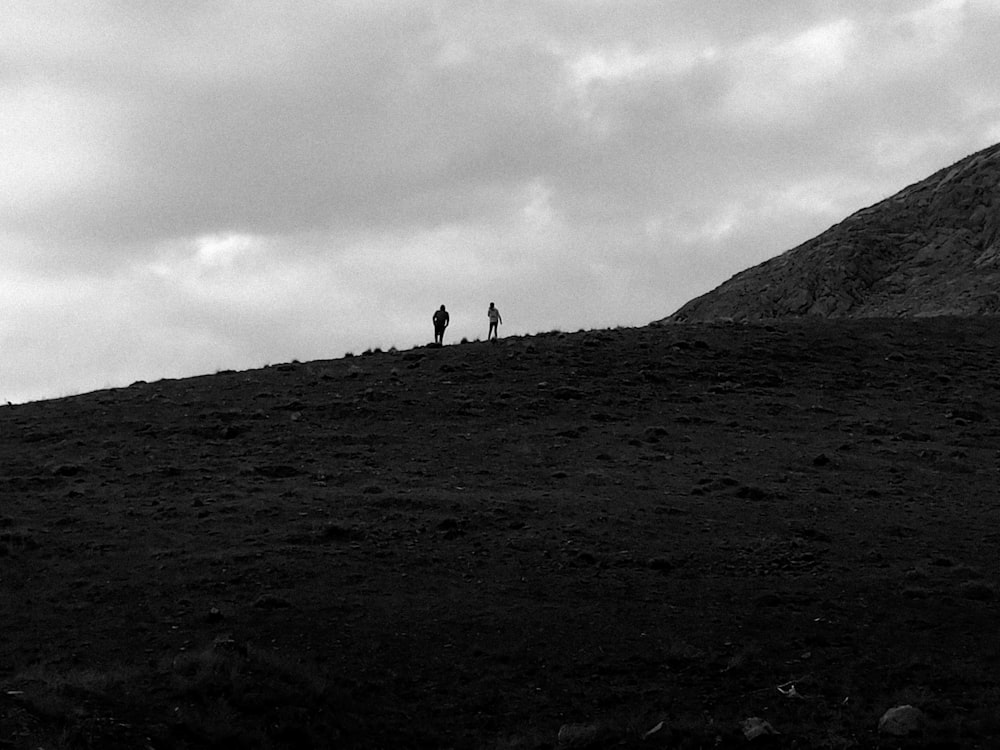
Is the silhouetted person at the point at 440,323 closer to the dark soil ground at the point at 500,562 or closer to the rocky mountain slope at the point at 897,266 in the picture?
the dark soil ground at the point at 500,562

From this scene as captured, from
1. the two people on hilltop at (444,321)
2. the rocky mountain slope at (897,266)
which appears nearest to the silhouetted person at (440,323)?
the two people on hilltop at (444,321)

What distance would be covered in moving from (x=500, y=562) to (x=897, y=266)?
48.9 m

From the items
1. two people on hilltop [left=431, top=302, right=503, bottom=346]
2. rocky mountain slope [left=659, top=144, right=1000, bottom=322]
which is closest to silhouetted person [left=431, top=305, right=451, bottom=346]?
two people on hilltop [left=431, top=302, right=503, bottom=346]

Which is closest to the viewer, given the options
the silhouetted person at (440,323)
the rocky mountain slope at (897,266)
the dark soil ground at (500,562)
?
the dark soil ground at (500,562)

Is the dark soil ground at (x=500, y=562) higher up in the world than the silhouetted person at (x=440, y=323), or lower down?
lower down

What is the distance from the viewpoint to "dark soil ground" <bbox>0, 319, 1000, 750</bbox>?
15.4 m

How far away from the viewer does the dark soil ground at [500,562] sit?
15391 millimetres

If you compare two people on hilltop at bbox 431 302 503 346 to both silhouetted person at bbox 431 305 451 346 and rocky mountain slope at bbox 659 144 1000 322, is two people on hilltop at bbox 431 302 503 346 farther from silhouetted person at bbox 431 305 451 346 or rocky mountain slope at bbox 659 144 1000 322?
rocky mountain slope at bbox 659 144 1000 322

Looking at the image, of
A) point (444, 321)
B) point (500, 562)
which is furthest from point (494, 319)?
point (500, 562)

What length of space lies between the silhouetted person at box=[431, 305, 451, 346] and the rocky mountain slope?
21608 millimetres

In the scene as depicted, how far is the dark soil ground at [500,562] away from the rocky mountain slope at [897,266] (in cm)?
2074

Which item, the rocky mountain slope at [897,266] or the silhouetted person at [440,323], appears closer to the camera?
the silhouetted person at [440,323]

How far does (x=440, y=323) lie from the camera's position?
46031mm

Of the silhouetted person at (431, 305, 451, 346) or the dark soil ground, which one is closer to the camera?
the dark soil ground
